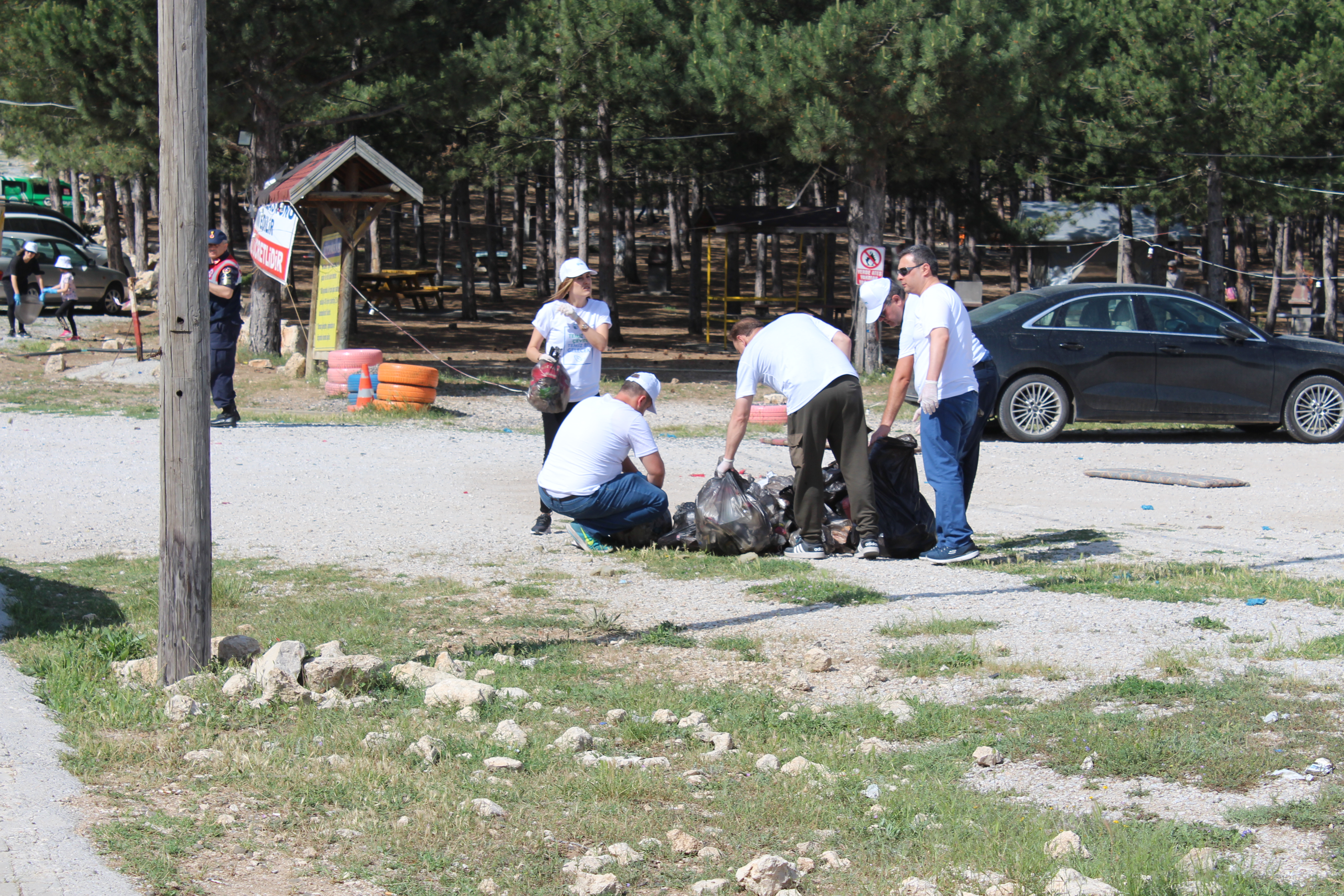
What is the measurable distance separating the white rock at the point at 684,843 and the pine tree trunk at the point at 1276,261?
105 feet

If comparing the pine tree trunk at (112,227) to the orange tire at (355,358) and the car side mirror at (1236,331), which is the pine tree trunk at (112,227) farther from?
the car side mirror at (1236,331)

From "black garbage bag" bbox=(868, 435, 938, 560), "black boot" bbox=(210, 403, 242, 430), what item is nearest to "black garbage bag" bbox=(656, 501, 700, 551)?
"black garbage bag" bbox=(868, 435, 938, 560)

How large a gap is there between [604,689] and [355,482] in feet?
18.8

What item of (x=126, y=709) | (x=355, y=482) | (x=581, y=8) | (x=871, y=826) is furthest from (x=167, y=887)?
(x=581, y=8)

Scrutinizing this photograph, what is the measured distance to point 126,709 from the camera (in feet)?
15.3

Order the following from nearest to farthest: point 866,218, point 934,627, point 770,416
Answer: point 934,627 → point 770,416 → point 866,218

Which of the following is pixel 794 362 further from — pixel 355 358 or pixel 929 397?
pixel 355 358

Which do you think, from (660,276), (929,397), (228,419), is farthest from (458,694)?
(660,276)

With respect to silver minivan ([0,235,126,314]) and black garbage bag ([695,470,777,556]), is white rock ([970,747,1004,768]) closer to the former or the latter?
black garbage bag ([695,470,777,556])

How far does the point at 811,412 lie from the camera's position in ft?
24.6

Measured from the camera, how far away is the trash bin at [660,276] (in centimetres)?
4462

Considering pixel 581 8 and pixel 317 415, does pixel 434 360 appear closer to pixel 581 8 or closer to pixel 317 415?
pixel 581 8

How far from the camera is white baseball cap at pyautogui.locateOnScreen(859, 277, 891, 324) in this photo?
27.1 feet

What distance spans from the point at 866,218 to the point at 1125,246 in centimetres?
1151
